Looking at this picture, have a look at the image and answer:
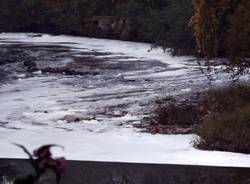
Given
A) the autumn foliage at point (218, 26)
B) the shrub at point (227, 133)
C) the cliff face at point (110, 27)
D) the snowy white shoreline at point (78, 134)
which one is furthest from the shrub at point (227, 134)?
the cliff face at point (110, 27)

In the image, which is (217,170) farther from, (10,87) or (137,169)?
(10,87)

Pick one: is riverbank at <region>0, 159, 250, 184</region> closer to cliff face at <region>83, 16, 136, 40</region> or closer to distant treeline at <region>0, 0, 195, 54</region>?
distant treeline at <region>0, 0, 195, 54</region>

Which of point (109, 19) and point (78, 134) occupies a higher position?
point (109, 19)

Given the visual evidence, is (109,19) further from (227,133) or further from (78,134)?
(227,133)

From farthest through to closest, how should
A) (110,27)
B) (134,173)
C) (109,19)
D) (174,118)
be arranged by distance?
(109,19), (110,27), (174,118), (134,173)

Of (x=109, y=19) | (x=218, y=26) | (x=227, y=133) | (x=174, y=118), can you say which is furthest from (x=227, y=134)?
(x=109, y=19)

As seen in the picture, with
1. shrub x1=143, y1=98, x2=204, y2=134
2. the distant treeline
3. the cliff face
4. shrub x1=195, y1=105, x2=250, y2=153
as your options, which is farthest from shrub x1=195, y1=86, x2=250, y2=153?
the cliff face

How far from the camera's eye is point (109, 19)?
32.7 m

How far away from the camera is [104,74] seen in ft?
61.9

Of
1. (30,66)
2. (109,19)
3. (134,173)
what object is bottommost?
(30,66)

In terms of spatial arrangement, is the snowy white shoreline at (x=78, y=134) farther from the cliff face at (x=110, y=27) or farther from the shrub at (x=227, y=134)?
the cliff face at (x=110, y=27)

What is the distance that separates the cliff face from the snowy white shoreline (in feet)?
46.9

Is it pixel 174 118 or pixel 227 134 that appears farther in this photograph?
pixel 174 118

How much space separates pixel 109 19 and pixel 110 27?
24.5 inches
